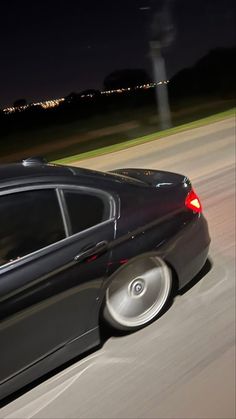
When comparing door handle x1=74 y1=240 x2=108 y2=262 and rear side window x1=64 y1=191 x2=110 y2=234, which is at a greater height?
rear side window x1=64 y1=191 x2=110 y2=234

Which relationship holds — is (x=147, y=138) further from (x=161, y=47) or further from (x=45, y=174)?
(x=45, y=174)

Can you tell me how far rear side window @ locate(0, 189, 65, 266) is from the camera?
2.96 metres

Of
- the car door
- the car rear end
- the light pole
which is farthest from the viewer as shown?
the light pole

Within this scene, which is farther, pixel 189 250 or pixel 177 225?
pixel 189 250

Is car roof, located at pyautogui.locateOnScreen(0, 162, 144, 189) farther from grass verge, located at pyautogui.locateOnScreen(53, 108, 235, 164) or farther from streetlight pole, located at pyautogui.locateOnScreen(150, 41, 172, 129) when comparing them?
streetlight pole, located at pyautogui.locateOnScreen(150, 41, 172, 129)

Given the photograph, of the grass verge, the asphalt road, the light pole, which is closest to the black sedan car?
the asphalt road

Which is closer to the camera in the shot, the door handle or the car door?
the car door

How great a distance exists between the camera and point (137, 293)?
379cm

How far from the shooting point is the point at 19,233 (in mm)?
3008

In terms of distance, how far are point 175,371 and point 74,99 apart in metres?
11.5

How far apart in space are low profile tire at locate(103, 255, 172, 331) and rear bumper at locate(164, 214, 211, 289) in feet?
0.31

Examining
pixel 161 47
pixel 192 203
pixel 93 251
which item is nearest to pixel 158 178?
pixel 192 203

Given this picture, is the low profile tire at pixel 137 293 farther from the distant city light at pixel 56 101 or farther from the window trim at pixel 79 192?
the distant city light at pixel 56 101

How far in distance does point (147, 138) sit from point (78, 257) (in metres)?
11.0
